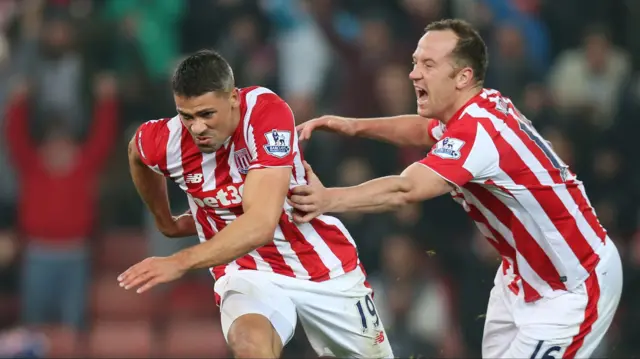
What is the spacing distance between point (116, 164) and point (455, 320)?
139 inches

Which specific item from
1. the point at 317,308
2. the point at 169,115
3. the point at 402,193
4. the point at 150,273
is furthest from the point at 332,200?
the point at 169,115

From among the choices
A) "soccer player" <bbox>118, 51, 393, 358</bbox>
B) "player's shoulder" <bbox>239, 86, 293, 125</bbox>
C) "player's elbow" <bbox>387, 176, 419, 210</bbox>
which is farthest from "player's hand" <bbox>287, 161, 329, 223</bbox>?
"player's shoulder" <bbox>239, 86, 293, 125</bbox>

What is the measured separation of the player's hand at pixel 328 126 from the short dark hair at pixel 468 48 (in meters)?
0.78

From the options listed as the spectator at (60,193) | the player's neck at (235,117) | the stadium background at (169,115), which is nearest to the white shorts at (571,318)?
the player's neck at (235,117)

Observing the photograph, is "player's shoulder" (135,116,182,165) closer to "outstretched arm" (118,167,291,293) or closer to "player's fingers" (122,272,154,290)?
"outstretched arm" (118,167,291,293)

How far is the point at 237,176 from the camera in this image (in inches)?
218

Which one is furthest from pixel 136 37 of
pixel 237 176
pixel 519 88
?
pixel 237 176

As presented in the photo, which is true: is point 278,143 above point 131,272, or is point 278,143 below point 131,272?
above

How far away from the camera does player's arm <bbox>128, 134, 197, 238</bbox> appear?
19.0 feet

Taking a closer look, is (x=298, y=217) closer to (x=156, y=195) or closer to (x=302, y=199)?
(x=302, y=199)

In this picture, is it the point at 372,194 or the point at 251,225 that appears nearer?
the point at 251,225

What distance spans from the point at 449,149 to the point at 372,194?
424mm

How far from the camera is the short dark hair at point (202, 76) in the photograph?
17.1 feet

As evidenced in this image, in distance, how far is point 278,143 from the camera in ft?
17.6
